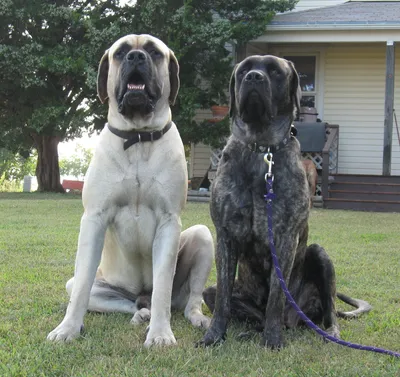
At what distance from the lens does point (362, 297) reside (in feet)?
17.0

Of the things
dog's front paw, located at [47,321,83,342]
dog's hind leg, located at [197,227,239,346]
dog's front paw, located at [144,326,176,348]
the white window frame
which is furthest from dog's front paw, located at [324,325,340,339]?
the white window frame

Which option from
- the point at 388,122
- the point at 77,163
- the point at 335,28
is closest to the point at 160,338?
the point at 388,122

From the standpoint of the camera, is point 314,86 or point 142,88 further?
point 314,86

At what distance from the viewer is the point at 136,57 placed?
387cm

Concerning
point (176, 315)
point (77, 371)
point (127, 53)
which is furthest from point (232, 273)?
point (127, 53)

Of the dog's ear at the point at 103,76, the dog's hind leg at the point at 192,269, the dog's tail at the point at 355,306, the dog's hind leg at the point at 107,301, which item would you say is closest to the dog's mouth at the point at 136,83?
the dog's ear at the point at 103,76

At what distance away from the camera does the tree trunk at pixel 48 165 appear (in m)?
18.6

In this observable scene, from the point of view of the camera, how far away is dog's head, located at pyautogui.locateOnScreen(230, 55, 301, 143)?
12.1ft

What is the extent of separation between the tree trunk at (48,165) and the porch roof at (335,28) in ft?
23.0

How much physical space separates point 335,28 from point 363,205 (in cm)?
419

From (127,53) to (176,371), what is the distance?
194 cm

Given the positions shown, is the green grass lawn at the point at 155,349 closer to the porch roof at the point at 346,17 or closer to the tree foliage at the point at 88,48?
the tree foliage at the point at 88,48

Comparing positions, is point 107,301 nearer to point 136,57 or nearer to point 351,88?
point 136,57

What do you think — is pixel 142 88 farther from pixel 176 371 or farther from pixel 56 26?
pixel 56 26
